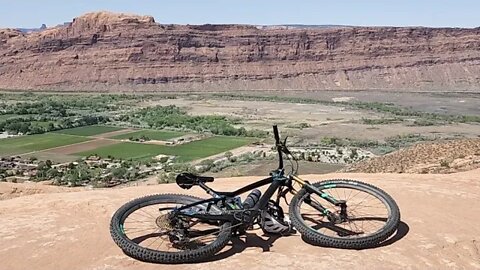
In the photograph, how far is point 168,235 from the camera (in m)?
6.78

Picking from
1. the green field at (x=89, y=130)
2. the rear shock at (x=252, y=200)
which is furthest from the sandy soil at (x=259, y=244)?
the green field at (x=89, y=130)

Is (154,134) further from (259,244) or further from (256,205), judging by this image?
(259,244)

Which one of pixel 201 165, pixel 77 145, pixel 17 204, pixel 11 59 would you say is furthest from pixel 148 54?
pixel 17 204

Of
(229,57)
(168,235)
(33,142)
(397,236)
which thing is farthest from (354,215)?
(229,57)

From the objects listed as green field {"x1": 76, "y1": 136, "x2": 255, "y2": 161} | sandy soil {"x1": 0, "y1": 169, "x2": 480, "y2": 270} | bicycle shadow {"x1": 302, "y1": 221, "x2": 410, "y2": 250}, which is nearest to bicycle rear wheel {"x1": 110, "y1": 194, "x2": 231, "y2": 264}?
sandy soil {"x1": 0, "y1": 169, "x2": 480, "y2": 270}

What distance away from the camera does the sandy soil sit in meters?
6.16

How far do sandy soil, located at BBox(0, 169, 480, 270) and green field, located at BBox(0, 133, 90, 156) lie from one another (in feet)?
158

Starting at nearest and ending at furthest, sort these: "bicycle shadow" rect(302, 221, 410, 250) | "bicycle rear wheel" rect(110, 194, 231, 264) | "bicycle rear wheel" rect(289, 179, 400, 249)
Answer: "bicycle rear wheel" rect(110, 194, 231, 264), "bicycle rear wheel" rect(289, 179, 400, 249), "bicycle shadow" rect(302, 221, 410, 250)

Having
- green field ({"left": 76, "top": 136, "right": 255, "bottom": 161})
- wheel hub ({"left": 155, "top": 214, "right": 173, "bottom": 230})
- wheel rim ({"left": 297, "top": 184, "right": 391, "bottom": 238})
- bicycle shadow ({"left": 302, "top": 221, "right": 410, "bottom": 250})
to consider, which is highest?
wheel hub ({"left": 155, "top": 214, "right": 173, "bottom": 230})

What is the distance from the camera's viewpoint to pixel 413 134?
65.8 meters

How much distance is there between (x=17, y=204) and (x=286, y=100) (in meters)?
103

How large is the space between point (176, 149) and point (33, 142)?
16.0 metres

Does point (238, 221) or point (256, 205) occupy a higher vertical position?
point (256, 205)

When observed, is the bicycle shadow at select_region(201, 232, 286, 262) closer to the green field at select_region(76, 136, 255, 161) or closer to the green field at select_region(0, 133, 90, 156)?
the green field at select_region(76, 136, 255, 161)
